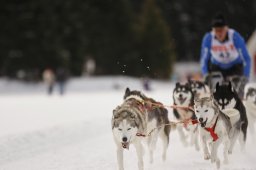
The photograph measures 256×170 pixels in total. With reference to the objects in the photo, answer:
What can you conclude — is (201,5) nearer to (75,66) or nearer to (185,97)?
(75,66)

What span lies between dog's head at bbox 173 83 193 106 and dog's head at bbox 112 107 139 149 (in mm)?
2771

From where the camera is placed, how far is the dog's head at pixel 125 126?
17.2ft

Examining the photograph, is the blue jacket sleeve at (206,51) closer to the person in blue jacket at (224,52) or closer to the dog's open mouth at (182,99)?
the person in blue jacket at (224,52)

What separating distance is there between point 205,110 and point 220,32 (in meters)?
2.29


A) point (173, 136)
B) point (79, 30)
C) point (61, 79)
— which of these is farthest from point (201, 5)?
point (173, 136)

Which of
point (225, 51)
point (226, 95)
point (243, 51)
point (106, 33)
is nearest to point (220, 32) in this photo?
point (225, 51)

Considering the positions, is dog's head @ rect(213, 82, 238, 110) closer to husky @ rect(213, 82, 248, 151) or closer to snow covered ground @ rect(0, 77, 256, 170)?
husky @ rect(213, 82, 248, 151)

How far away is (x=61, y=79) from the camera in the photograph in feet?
85.2

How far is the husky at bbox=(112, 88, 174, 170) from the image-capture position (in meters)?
5.27

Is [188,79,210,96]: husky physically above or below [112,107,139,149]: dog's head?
above

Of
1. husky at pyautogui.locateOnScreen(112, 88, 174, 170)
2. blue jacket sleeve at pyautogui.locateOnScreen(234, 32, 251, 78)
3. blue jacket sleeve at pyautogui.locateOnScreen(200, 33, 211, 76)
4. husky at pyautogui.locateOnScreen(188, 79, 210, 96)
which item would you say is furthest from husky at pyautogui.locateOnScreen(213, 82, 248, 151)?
husky at pyautogui.locateOnScreen(188, 79, 210, 96)

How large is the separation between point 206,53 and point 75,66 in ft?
105

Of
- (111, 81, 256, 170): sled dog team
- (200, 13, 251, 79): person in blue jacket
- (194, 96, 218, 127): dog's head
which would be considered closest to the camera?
(111, 81, 256, 170): sled dog team

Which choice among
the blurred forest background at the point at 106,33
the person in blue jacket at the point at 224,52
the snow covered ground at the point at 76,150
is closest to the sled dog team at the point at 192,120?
the snow covered ground at the point at 76,150
